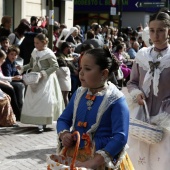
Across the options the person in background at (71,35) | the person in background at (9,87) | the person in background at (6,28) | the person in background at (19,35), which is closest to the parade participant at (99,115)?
the person in background at (9,87)

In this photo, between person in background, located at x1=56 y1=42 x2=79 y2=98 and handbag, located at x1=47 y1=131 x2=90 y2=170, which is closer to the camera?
handbag, located at x1=47 y1=131 x2=90 y2=170

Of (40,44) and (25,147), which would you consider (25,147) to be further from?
(40,44)

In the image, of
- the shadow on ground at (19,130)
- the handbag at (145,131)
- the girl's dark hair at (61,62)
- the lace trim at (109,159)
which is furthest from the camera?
the girl's dark hair at (61,62)

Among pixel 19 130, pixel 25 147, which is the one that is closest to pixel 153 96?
pixel 25 147

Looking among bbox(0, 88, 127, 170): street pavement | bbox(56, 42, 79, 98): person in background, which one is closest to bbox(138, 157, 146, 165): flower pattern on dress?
bbox(0, 88, 127, 170): street pavement

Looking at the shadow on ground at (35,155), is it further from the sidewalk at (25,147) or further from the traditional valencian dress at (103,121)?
the traditional valencian dress at (103,121)

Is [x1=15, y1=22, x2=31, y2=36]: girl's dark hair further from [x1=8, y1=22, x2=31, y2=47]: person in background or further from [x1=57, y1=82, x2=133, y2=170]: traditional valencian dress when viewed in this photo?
[x1=57, y1=82, x2=133, y2=170]: traditional valencian dress

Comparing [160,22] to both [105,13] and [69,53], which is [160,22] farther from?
[105,13]

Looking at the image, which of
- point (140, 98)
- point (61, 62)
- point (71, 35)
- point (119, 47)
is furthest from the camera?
point (119, 47)

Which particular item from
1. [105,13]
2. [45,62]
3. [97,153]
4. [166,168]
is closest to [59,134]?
[97,153]

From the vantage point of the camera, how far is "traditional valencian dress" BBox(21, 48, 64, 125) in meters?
8.37

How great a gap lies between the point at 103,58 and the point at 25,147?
14.7ft

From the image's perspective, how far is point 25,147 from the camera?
7.38 m

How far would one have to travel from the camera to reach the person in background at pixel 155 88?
4430 mm
